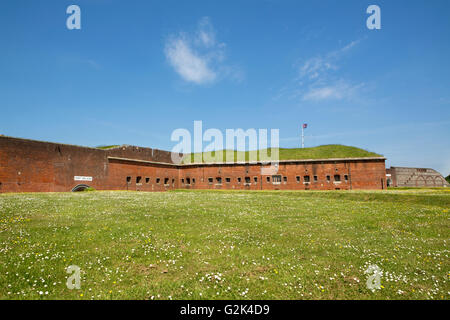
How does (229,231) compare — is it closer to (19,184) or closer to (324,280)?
(324,280)

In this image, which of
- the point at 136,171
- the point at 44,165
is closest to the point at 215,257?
the point at 44,165

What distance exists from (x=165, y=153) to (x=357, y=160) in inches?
1486

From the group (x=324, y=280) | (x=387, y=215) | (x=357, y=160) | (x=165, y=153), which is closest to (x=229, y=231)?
(x=324, y=280)

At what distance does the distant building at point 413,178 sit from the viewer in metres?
58.9

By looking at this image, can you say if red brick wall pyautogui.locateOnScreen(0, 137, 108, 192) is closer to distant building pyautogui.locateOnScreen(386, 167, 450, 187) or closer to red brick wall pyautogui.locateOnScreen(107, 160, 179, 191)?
red brick wall pyautogui.locateOnScreen(107, 160, 179, 191)

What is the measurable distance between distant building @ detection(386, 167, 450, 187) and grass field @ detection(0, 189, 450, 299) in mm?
54992

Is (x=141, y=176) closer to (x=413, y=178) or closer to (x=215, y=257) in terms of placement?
(x=215, y=257)

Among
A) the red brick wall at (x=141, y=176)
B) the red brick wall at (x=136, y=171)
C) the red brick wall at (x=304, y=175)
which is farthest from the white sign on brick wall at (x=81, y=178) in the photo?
the red brick wall at (x=304, y=175)

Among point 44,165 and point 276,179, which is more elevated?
point 44,165

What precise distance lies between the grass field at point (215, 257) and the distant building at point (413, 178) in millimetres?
54992

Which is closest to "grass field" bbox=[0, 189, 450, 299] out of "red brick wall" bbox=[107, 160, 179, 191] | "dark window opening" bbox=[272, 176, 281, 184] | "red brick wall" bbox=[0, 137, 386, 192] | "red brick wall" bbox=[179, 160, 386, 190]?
"red brick wall" bbox=[0, 137, 386, 192]

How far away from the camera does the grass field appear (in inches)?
221

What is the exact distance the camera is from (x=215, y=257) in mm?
7461

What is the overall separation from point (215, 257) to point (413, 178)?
6868 centimetres
